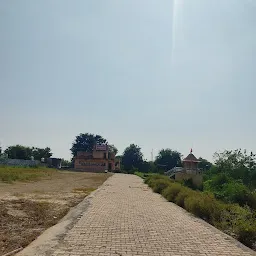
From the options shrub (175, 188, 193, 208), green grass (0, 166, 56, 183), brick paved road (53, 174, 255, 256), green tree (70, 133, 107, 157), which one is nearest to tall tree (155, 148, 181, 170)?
green tree (70, 133, 107, 157)

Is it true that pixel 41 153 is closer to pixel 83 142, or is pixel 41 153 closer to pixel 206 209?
pixel 83 142

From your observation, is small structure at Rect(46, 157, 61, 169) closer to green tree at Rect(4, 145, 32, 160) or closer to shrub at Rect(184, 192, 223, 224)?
green tree at Rect(4, 145, 32, 160)

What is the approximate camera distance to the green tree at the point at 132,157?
285ft

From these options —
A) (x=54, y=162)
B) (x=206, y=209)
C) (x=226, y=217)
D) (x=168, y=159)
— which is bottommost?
(x=226, y=217)

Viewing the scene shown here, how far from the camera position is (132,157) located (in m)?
87.6

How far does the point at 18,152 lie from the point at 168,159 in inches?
1607

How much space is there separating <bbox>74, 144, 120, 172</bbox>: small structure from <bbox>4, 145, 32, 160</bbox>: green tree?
19369mm

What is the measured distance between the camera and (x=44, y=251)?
18.9 feet

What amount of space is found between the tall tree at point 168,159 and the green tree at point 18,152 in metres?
35.4

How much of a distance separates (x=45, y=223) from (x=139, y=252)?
3904mm

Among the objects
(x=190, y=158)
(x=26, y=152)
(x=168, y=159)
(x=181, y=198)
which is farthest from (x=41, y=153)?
(x=181, y=198)

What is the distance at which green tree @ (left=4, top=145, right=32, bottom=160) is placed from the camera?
281 feet

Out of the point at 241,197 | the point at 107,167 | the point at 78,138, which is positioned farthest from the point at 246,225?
the point at 78,138

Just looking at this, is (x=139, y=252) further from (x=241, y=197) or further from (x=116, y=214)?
(x=241, y=197)
